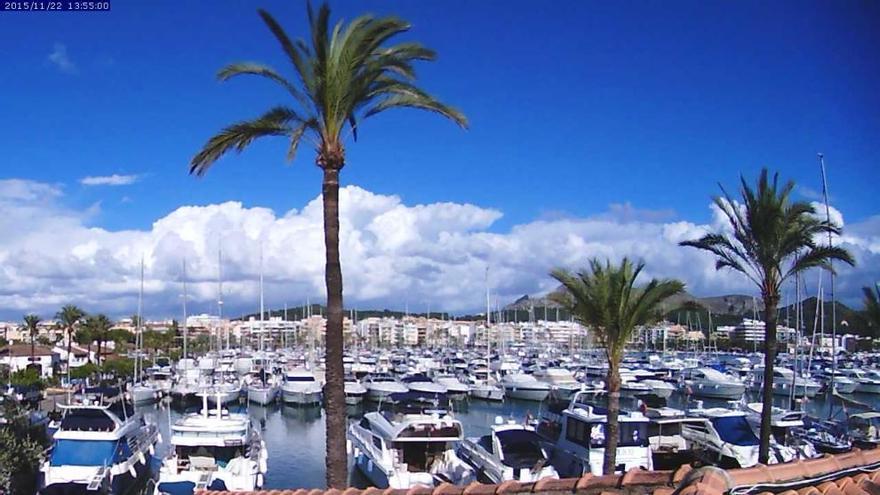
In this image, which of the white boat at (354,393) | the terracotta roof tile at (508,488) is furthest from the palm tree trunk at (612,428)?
the white boat at (354,393)

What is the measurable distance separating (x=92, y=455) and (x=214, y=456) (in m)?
4.17

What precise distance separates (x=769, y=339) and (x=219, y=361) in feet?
236

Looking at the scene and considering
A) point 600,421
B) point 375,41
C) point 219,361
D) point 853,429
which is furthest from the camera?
point 219,361

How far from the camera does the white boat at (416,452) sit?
25.5 metres

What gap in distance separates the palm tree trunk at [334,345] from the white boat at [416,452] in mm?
11812

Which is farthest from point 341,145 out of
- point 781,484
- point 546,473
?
point 546,473

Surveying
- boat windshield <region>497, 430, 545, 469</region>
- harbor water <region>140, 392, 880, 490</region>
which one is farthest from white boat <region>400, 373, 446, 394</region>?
boat windshield <region>497, 430, 545, 469</region>

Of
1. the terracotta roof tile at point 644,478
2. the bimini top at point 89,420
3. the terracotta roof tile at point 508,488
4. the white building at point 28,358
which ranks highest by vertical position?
the terracotta roof tile at point 644,478

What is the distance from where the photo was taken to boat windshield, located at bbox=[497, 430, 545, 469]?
2422 cm

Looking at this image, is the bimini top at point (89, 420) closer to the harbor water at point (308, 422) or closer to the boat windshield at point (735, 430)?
the harbor water at point (308, 422)

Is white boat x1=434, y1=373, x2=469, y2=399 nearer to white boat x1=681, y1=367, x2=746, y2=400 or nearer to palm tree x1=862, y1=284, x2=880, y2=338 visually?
white boat x1=681, y1=367, x2=746, y2=400

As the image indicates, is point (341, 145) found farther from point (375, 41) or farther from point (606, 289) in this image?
point (606, 289)

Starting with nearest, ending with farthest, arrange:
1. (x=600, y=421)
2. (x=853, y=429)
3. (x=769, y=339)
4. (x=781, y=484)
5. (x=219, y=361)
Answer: (x=781, y=484), (x=769, y=339), (x=600, y=421), (x=853, y=429), (x=219, y=361)

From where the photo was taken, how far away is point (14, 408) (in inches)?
888
